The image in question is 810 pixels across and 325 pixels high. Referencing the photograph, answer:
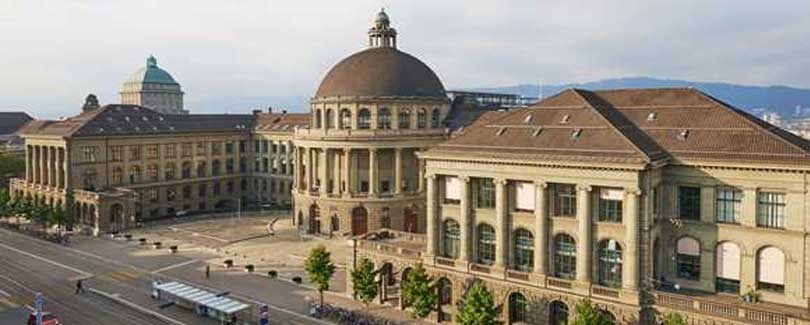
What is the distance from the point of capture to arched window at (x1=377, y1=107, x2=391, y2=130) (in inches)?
3920

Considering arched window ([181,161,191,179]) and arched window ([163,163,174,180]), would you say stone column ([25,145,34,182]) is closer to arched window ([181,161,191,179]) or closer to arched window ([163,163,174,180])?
arched window ([163,163,174,180])

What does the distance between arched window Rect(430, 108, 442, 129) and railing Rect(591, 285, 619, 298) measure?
55.2 meters

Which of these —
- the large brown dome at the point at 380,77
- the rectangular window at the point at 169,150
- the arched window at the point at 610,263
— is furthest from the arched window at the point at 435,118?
the arched window at the point at 610,263

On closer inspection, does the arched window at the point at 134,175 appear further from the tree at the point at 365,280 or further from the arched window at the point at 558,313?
the arched window at the point at 558,313

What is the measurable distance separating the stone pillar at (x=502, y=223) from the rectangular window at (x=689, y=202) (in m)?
14.0

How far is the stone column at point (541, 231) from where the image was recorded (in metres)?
55.9

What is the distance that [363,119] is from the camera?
99.8 m

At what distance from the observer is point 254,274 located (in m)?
79.2

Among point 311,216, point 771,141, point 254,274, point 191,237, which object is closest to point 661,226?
point 771,141

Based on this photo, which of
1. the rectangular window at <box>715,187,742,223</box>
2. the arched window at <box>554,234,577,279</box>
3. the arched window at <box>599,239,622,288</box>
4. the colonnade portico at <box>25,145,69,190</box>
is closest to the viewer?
the rectangular window at <box>715,187,742,223</box>

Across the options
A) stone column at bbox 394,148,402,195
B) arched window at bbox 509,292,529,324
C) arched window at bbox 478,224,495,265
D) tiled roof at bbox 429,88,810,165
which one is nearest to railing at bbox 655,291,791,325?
tiled roof at bbox 429,88,810,165

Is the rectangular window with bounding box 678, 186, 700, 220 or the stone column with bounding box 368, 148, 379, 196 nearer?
the rectangular window with bounding box 678, 186, 700, 220

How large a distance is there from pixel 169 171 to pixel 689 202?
96.0 metres

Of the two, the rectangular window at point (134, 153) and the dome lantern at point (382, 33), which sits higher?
the dome lantern at point (382, 33)
